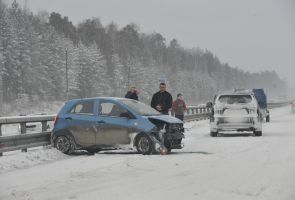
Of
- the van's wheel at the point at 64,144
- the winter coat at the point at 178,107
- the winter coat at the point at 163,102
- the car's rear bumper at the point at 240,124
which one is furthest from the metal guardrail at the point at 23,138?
the winter coat at the point at 178,107

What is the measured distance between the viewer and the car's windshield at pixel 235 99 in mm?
21750

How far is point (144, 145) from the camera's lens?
14.6 m

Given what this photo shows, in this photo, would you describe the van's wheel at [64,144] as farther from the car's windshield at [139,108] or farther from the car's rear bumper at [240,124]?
the car's rear bumper at [240,124]

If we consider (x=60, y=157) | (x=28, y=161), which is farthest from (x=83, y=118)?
(x=28, y=161)

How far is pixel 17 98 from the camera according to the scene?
84.2 metres

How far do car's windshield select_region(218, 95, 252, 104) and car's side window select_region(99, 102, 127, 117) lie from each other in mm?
7287

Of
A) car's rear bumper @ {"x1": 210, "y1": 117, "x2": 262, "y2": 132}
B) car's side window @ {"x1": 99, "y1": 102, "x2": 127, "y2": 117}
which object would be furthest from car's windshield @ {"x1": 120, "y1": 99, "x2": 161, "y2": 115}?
car's rear bumper @ {"x1": 210, "y1": 117, "x2": 262, "y2": 132}

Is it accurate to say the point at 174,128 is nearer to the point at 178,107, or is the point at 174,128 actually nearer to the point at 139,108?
the point at 139,108

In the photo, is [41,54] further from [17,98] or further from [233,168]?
[233,168]

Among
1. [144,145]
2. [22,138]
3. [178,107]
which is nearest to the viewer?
[144,145]

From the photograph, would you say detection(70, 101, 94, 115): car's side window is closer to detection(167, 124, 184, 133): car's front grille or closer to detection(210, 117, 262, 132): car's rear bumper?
detection(167, 124, 184, 133): car's front grille

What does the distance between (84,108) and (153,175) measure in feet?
18.7

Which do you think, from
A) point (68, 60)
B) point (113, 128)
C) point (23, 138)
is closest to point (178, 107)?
point (113, 128)

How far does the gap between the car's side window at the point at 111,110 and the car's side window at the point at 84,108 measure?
0.29 metres
